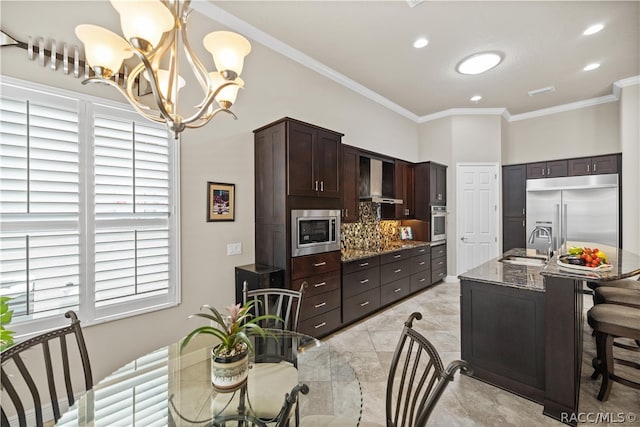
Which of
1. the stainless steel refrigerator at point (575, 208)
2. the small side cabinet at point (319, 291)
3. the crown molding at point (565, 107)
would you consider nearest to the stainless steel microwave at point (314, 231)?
the small side cabinet at point (319, 291)

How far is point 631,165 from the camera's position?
14.4 feet

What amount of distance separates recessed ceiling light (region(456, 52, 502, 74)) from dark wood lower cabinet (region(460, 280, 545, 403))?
3.20m

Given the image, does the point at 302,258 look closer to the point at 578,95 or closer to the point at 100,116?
the point at 100,116

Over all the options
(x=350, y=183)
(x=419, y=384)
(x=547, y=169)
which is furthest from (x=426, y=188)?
(x=419, y=384)

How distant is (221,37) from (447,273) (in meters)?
5.83

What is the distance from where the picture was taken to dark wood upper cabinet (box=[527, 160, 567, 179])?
528 centimetres

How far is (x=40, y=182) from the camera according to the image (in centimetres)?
194

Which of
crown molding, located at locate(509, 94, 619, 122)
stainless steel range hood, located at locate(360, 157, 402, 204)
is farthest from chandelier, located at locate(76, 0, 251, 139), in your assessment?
crown molding, located at locate(509, 94, 619, 122)

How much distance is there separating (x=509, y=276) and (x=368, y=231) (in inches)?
101

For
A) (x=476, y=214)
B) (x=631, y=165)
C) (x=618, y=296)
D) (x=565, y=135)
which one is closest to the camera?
(x=618, y=296)

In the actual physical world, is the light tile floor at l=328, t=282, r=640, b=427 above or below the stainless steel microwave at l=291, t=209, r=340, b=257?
below

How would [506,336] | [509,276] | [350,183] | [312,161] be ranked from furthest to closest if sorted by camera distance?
[350,183] < [312,161] < [509,276] < [506,336]

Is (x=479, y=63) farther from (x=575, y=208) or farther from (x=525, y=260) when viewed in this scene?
(x=575, y=208)

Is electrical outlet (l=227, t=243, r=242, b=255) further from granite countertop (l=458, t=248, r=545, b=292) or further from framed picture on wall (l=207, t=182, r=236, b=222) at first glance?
granite countertop (l=458, t=248, r=545, b=292)
